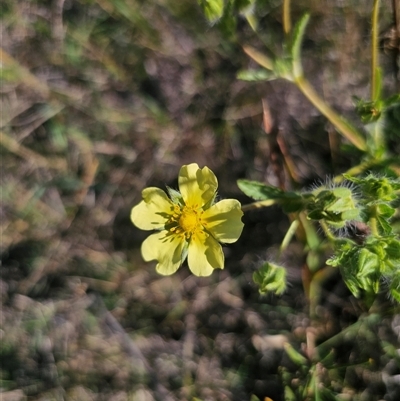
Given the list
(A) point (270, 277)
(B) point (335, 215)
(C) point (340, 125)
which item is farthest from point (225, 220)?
(C) point (340, 125)

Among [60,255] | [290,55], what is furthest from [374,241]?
[60,255]

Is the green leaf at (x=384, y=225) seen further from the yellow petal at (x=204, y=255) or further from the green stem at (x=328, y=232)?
the yellow petal at (x=204, y=255)

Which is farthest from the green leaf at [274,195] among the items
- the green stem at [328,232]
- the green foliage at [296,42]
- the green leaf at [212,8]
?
the green leaf at [212,8]

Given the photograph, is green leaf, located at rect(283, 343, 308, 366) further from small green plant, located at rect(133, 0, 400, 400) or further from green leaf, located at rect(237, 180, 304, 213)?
green leaf, located at rect(237, 180, 304, 213)

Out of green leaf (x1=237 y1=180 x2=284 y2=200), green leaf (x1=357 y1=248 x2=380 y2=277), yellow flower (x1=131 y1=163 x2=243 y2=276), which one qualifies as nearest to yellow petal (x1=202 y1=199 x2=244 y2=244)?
yellow flower (x1=131 y1=163 x2=243 y2=276)

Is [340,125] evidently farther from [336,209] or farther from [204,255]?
[204,255]

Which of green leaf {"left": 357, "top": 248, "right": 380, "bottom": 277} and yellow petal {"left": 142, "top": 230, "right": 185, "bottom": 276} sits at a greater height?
yellow petal {"left": 142, "top": 230, "right": 185, "bottom": 276}
